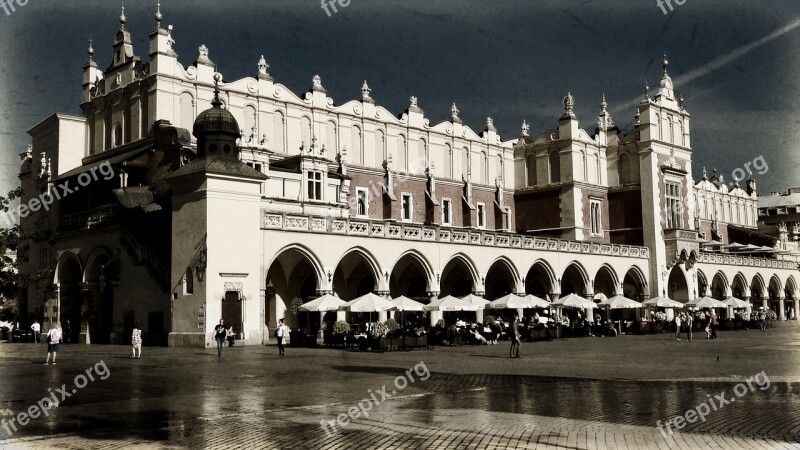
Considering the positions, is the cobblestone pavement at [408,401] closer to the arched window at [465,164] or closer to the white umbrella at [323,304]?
the white umbrella at [323,304]

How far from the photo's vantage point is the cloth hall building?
1522 inches

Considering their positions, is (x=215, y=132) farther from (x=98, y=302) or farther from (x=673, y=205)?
(x=673, y=205)

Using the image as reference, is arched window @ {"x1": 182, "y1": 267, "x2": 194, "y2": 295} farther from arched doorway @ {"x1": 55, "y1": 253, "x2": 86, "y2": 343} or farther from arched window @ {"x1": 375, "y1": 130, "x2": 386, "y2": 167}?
arched window @ {"x1": 375, "y1": 130, "x2": 386, "y2": 167}

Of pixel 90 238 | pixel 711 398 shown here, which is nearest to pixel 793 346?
pixel 711 398

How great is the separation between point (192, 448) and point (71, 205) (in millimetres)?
42843

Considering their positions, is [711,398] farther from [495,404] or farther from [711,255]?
[711,255]

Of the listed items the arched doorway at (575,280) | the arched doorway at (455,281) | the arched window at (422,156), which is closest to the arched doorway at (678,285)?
the arched doorway at (575,280)

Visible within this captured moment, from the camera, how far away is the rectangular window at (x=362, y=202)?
56.0 meters

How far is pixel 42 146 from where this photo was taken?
5547cm

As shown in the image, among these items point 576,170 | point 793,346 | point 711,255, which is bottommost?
point 793,346

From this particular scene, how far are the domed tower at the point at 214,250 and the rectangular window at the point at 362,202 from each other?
17.5 metres

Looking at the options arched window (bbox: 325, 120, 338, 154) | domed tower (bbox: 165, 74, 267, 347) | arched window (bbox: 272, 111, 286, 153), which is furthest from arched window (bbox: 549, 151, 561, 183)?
domed tower (bbox: 165, 74, 267, 347)

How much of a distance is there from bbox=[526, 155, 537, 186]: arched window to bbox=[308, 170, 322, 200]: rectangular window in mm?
24458

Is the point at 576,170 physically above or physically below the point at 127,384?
above
